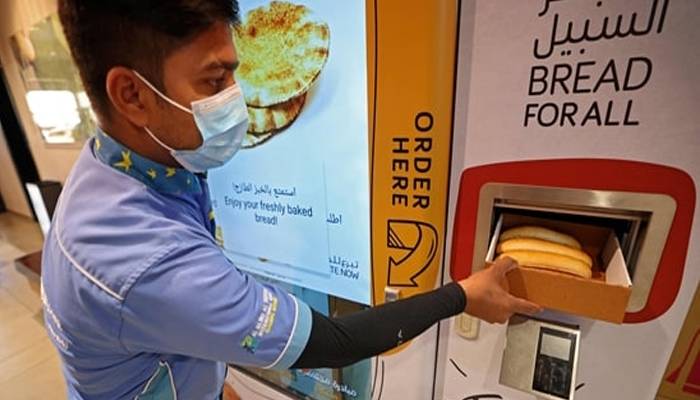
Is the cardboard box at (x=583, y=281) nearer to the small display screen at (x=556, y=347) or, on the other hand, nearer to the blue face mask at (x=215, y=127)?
the small display screen at (x=556, y=347)

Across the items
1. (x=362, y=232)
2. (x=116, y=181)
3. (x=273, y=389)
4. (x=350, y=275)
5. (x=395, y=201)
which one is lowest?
(x=273, y=389)

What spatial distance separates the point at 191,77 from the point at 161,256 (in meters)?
0.29

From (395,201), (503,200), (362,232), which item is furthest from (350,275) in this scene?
(503,200)

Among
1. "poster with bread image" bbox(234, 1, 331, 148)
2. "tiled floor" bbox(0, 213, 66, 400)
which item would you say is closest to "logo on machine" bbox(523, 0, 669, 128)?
"poster with bread image" bbox(234, 1, 331, 148)

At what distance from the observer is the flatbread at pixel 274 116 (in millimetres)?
894

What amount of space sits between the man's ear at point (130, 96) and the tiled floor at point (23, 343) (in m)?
2.23

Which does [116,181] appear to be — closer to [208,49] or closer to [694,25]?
[208,49]

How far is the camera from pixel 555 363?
0.66m

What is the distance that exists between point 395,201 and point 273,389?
3.31 ft

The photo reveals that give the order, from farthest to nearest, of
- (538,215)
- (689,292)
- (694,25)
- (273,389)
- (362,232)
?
(273,389) < (362,232) < (538,215) < (689,292) < (694,25)

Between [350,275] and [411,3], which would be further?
[350,275]

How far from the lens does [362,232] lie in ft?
2.81

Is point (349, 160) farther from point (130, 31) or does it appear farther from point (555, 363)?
point (555, 363)

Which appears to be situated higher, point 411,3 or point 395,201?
point 411,3
